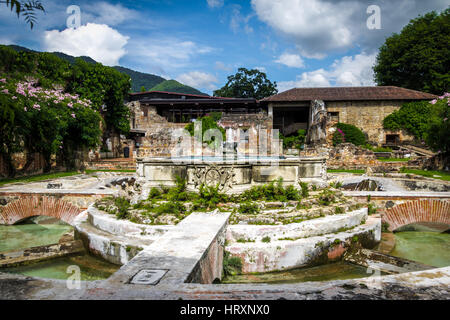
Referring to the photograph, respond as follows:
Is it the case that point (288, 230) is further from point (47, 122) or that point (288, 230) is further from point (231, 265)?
point (47, 122)

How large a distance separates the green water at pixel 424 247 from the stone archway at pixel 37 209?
7361 millimetres

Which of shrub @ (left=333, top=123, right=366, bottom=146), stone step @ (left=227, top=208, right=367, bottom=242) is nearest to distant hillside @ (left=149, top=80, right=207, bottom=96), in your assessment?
shrub @ (left=333, top=123, right=366, bottom=146)

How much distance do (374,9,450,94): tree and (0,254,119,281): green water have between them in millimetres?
31106

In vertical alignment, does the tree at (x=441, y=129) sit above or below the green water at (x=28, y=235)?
above

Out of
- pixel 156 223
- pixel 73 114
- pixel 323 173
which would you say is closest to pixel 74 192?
pixel 156 223

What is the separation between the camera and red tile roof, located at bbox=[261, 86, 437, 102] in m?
24.1

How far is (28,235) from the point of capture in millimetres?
6504

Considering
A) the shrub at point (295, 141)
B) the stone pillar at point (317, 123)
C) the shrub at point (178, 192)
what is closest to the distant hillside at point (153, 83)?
the shrub at point (295, 141)

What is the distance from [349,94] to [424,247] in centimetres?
2238

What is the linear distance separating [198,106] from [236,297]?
29678 millimetres

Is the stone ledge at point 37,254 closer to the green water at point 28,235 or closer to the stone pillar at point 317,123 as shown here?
the green water at point 28,235

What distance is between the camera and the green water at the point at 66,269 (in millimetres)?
3928

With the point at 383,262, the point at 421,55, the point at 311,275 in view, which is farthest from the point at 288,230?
the point at 421,55
